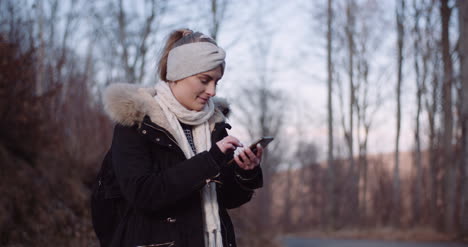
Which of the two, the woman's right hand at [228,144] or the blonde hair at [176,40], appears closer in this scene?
the woman's right hand at [228,144]

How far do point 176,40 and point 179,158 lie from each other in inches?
25.8

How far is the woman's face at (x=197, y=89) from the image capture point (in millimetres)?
2404

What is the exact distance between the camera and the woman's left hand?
2.24 metres

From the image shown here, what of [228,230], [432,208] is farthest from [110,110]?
[432,208]

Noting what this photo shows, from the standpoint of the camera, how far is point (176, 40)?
2.67 metres

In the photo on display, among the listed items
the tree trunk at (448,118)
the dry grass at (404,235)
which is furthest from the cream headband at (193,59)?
the tree trunk at (448,118)

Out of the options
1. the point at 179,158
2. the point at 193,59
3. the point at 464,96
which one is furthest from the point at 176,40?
the point at 464,96

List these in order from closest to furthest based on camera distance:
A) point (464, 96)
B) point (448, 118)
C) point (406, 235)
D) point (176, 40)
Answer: point (176, 40) < point (464, 96) < point (448, 118) < point (406, 235)

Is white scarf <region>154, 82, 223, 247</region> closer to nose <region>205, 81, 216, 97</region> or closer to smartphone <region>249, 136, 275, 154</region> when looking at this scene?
nose <region>205, 81, 216, 97</region>

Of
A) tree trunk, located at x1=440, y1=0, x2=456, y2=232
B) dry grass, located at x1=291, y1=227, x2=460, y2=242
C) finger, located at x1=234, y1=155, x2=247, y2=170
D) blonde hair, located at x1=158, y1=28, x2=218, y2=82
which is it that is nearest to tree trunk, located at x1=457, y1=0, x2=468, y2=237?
dry grass, located at x1=291, y1=227, x2=460, y2=242

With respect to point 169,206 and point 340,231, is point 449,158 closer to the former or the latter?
point 340,231

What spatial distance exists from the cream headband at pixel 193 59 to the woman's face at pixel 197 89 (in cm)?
2

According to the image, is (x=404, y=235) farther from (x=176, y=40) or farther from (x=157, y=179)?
(x=157, y=179)

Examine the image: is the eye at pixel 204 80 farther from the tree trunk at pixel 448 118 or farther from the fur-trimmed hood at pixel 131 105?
the tree trunk at pixel 448 118
